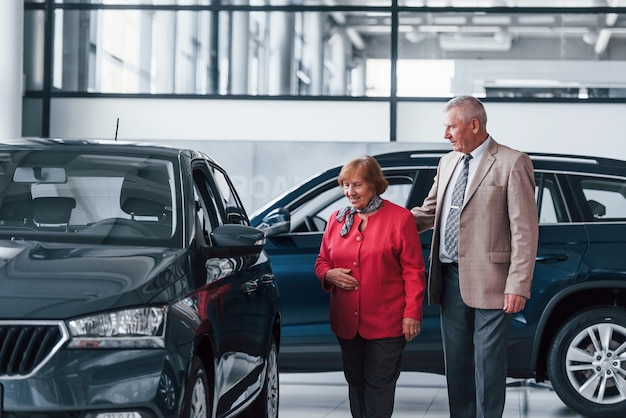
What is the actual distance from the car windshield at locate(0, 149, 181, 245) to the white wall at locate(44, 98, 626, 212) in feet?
32.9

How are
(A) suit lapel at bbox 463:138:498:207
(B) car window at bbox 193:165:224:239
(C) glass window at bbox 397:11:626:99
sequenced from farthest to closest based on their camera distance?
(C) glass window at bbox 397:11:626:99
(A) suit lapel at bbox 463:138:498:207
(B) car window at bbox 193:165:224:239

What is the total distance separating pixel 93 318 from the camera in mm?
4691

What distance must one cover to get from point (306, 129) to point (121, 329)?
11740 mm

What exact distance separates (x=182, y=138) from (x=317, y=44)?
2107mm

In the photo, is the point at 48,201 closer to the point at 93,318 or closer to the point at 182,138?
the point at 93,318

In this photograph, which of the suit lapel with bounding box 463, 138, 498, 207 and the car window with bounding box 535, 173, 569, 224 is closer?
the suit lapel with bounding box 463, 138, 498, 207

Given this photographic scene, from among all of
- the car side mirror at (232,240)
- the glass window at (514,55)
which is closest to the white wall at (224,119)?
the glass window at (514,55)

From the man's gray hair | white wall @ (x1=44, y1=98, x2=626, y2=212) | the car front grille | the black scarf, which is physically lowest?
the car front grille

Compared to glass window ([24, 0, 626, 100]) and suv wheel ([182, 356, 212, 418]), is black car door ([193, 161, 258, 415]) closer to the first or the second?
suv wheel ([182, 356, 212, 418])

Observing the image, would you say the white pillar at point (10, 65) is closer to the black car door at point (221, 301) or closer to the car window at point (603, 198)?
the car window at point (603, 198)

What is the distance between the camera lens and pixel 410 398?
9672 millimetres

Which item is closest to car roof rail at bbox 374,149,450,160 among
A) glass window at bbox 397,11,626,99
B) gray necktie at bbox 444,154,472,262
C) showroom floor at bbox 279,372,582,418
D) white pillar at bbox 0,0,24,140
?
showroom floor at bbox 279,372,582,418

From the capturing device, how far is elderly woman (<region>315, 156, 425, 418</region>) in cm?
657

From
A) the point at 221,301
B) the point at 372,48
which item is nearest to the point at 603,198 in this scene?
the point at 221,301
